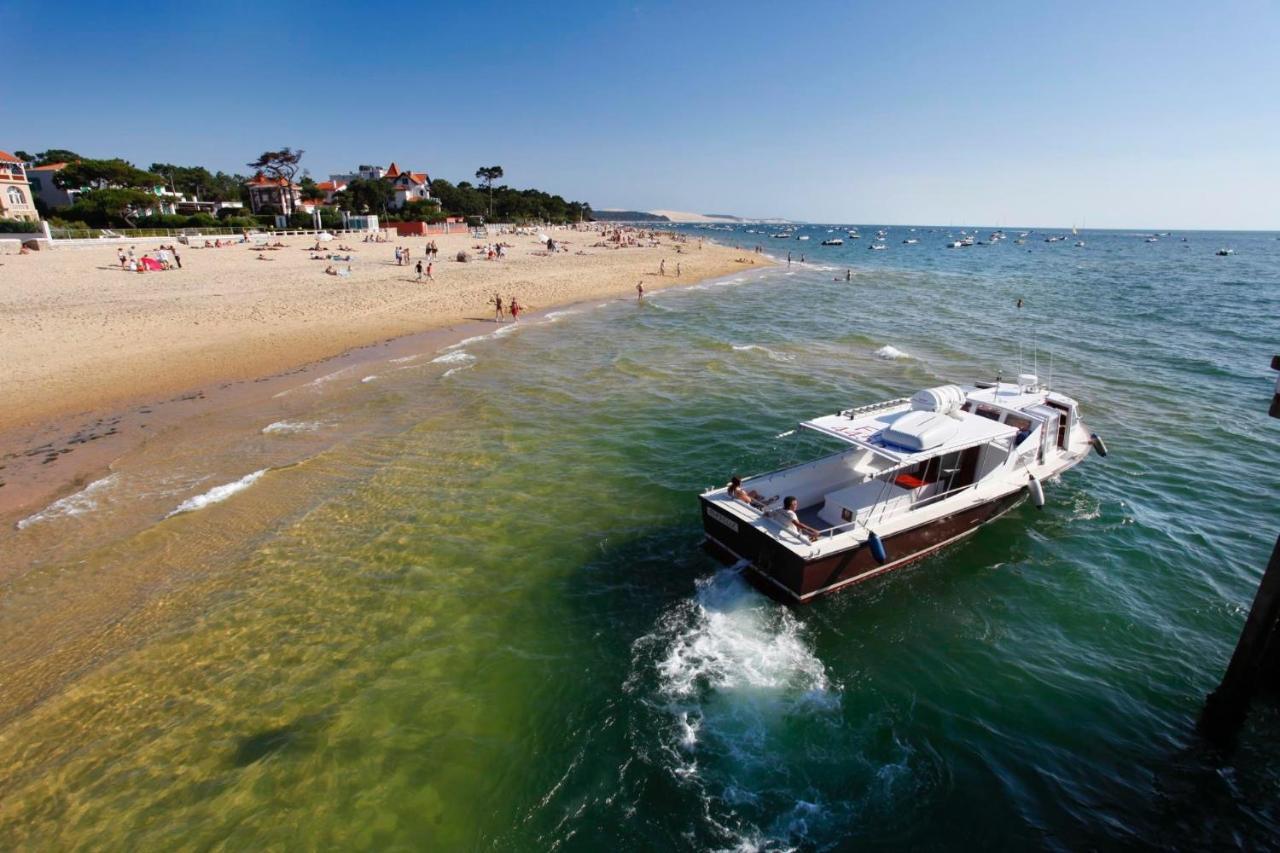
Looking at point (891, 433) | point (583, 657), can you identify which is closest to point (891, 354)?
point (891, 433)

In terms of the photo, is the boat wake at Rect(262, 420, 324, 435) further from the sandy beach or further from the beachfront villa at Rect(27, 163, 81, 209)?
the beachfront villa at Rect(27, 163, 81, 209)

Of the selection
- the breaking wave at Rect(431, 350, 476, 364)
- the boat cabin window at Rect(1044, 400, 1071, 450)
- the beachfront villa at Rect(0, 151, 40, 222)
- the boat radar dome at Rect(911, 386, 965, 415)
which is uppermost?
the beachfront villa at Rect(0, 151, 40, 222)

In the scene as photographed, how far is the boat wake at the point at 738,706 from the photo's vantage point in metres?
8.23

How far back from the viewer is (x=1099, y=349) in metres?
36.2

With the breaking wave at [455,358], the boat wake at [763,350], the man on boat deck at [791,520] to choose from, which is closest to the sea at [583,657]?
the man on boat deck at [791,520]

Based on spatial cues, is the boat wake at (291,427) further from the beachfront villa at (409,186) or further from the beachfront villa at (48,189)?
the beachfront villa at (409,186)

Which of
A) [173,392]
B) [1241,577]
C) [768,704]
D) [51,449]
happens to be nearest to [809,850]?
[768,704]

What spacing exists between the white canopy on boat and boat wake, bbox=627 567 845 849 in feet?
12.8

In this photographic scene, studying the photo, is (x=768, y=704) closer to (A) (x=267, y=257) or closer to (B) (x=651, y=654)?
(B) (x=651, y=654)

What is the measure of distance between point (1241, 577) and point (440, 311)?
3950 cm

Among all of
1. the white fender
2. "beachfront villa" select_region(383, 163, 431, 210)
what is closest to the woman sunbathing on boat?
the white fender

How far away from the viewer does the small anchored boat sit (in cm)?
1199

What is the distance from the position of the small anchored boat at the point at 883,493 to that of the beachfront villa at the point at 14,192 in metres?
91.1

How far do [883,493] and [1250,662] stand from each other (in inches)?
235
